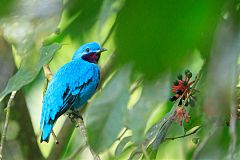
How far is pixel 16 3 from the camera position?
1.40ft

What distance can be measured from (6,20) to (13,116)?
3824mm

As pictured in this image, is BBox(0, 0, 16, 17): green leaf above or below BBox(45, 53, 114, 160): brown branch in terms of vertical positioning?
above

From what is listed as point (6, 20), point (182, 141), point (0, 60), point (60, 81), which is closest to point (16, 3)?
point (6, 20)

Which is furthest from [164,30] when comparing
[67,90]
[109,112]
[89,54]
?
[89,54]

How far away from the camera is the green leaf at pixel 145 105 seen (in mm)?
462

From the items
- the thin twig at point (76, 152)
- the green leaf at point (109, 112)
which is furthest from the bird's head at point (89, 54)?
the green leaf at point (109, 112)

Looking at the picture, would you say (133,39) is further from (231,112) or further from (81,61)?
(81,61)

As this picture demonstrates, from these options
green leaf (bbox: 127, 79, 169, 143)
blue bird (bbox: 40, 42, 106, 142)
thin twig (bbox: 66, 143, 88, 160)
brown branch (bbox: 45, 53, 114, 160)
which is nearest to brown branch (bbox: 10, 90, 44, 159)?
brown branch (bbox: 45, 53, 114, 160)

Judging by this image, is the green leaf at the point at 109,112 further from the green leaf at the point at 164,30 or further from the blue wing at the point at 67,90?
the blue wing at the point at 67,90

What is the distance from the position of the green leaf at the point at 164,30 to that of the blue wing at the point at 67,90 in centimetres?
298

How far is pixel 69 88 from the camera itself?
12.1 ft

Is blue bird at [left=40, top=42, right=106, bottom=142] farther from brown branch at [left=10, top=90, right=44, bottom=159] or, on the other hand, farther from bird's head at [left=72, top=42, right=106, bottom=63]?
brown branch at [left=10, top=90, right=44, bottom=159]

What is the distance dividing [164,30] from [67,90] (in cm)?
330

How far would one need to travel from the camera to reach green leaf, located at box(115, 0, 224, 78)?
0.40 meters
